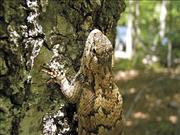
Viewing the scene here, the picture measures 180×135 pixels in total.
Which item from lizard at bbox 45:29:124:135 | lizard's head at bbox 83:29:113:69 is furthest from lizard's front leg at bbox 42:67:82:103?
lizard's head at bbox 83:29:113:69

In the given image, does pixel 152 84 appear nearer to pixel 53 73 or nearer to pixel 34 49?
pixel 53 73

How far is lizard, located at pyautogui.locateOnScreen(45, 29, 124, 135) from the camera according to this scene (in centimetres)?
254

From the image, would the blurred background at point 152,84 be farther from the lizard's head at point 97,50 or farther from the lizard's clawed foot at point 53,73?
the lizard's clawed foot at point 53,73

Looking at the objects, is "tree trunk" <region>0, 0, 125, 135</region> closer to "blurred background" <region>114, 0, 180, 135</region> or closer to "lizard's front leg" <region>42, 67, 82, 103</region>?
"lizard's front leg" <region>42, 67, 82, 103</region>

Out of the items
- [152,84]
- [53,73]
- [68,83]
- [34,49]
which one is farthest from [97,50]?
[152,84]

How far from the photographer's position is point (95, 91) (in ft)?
8.70

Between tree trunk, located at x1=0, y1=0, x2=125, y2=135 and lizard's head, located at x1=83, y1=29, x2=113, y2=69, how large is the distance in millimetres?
50

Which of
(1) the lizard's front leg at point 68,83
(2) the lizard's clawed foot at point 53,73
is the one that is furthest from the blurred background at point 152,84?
(2) the lizard's clawed foot at point 53,73

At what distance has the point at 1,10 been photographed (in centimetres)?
227

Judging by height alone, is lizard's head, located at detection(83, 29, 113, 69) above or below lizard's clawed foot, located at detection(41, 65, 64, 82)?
above

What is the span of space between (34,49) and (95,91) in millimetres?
454

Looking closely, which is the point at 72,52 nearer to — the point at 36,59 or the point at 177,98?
the point at 36,59

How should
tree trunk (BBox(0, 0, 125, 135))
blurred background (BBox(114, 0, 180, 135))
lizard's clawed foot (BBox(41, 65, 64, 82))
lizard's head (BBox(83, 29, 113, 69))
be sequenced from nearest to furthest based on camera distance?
tree trunk (BBox(0, 0, 125, 135)), lizard's clawed foot (BBox(41, 65, 64, 82)), lizard's head (BBox(83, 29, 113, 69)), blurred background (BBox(114, 0, 180, 135))

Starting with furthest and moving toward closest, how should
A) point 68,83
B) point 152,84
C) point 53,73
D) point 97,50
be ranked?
point 152,84
point 97,50
point 68,83
point 53,73
